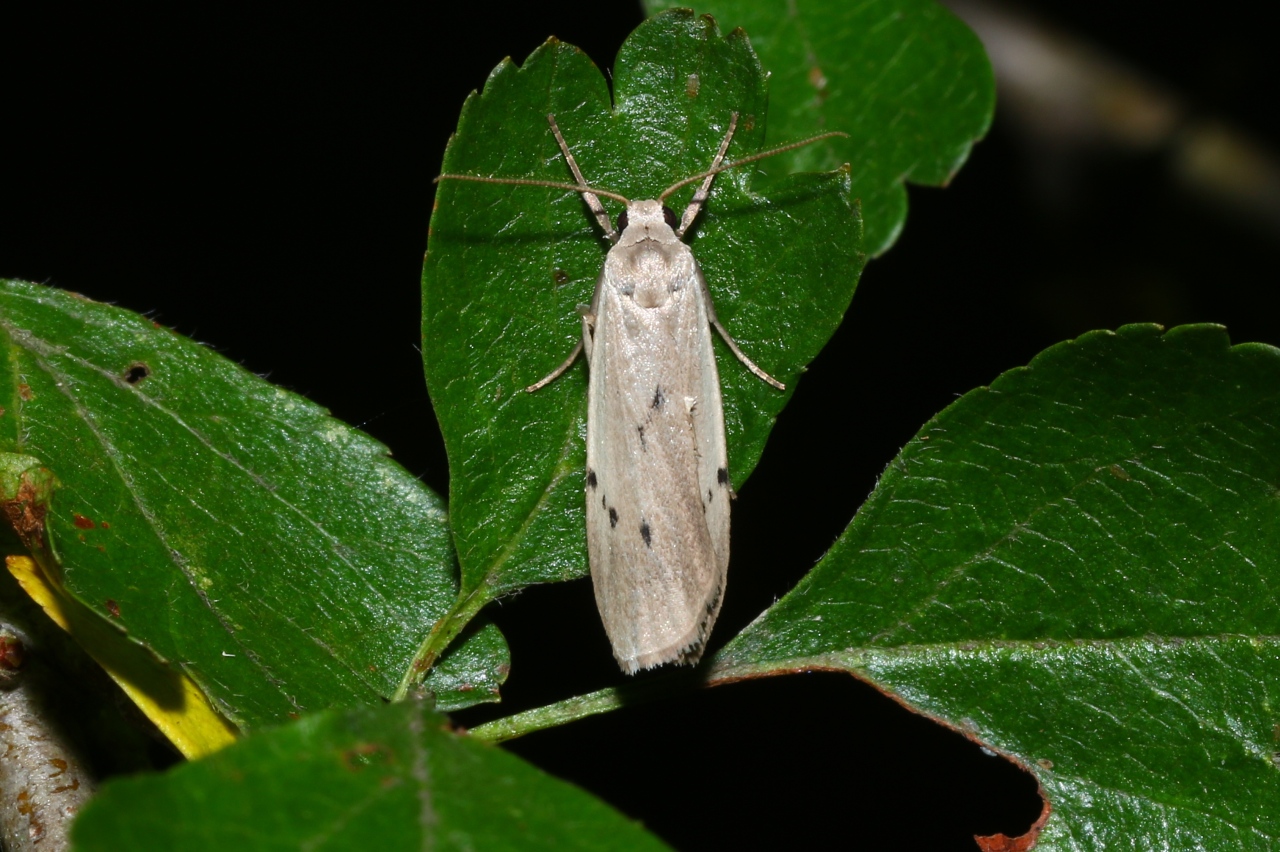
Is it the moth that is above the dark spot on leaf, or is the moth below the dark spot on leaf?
below

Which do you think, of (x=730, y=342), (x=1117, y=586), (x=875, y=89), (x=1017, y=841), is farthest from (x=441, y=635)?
(x=875, y=89)

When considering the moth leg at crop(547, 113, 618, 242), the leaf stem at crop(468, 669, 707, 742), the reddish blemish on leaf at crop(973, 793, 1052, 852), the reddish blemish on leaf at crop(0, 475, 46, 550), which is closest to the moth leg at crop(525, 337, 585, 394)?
the moth leg at crop(547, 113, 618, 242)

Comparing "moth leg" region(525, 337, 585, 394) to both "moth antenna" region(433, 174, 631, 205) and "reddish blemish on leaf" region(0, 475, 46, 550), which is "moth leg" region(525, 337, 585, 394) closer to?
"moth antenna" region(433, 174, 631, 205)

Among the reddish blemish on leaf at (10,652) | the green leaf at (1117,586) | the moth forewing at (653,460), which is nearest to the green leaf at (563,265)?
the moth forewing at (653,460)

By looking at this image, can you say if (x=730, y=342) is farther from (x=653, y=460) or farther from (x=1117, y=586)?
(x=1117, y=586)

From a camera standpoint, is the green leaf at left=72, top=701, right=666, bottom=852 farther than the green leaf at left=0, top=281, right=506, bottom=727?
No
